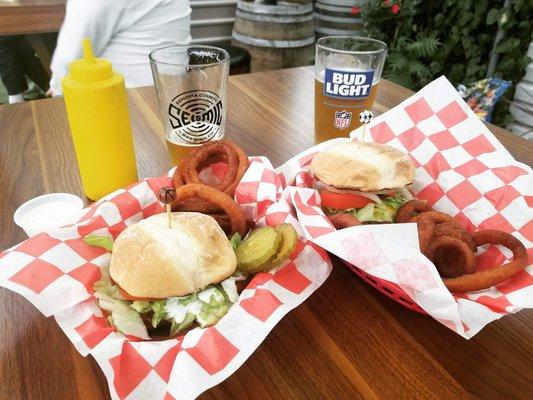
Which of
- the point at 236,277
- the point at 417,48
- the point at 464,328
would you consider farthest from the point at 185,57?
the point at 417,48

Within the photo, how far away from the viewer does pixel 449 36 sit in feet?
11.9

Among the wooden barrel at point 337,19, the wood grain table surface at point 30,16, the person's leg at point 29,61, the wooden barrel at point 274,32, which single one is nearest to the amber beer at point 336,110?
the wood grain table surface at point 30,16

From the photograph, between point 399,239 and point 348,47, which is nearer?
point 399,239

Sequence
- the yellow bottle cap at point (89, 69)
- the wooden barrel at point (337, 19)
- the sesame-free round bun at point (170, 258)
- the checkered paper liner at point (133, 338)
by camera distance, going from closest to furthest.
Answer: the checkered paper liner at point (133, 338)
the sesame-free round bun at point (170, 258)
the yellow bottle cap at point (89, 69)
the wooden barrel at point (337, 19)

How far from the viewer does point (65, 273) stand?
78cm

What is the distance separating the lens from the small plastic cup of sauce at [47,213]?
0.94 metres

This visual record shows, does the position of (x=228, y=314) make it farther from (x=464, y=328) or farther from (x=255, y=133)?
(x=255, y=133)

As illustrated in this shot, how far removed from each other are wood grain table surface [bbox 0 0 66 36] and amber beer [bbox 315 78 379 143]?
7.34 feet

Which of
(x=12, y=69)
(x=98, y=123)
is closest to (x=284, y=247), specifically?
(x=98, y=123)

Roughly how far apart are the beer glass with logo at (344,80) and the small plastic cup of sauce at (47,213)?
0.83 m

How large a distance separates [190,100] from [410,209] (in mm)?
672

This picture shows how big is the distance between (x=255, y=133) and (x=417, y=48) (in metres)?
2.62

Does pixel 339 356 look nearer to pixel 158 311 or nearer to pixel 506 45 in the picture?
pixel 158 311

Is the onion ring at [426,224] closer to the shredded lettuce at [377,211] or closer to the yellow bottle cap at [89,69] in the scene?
the shredded lettuce at [377,211]
